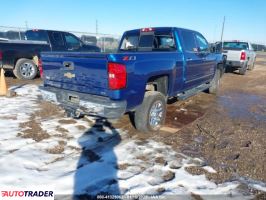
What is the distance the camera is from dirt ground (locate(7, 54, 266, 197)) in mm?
3828

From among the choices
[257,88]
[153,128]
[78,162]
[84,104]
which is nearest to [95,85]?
[84,104]

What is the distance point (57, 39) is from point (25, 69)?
1.85 m

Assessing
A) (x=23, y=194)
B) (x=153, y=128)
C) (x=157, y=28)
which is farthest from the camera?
(x=157, y=28)

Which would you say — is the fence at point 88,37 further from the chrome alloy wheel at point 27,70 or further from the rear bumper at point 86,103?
the rear bumper at point 86,103

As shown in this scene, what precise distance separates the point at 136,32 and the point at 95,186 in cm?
448

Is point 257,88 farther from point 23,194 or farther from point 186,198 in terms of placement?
point 23,194

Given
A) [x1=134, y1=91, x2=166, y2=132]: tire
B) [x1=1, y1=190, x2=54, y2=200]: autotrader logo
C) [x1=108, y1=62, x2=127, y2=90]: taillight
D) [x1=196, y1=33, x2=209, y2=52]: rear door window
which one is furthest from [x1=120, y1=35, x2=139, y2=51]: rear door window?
[x1=1, y1=190, x2=54, y2=200]: autotrader logo

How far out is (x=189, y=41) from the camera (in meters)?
6.38

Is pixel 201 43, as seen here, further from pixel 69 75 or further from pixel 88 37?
pixel 88 37

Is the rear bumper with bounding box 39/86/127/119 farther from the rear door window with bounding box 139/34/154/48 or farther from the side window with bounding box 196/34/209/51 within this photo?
the side window with bounding box 196/34/209/51

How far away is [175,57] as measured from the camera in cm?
546

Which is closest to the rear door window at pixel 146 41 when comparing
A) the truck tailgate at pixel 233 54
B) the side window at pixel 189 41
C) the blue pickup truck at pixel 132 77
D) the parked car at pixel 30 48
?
the blue pickup truck at pixel 132 77

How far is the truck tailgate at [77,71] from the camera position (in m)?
4.05

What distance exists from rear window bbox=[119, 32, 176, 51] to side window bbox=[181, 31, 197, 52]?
35cm
